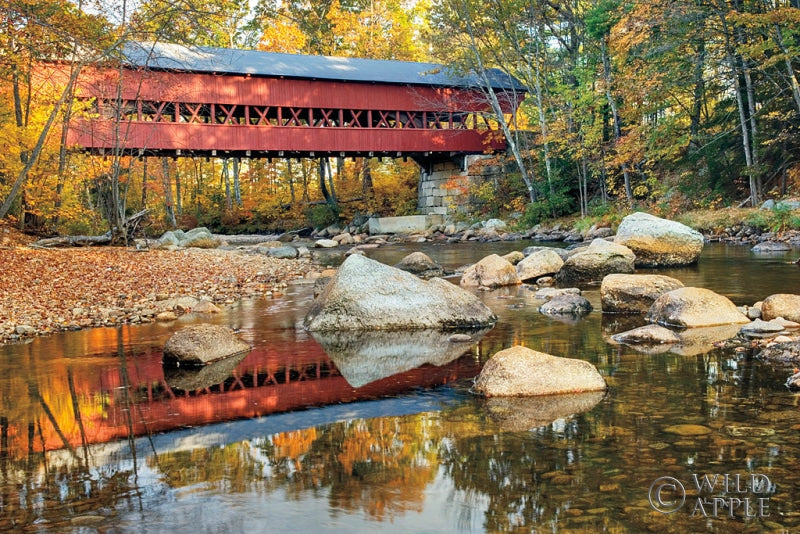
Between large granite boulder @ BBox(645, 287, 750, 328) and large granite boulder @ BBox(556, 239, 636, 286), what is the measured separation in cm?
371

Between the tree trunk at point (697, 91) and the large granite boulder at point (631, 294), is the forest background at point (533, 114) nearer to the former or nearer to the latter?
the tree trunk at point (697, 91)

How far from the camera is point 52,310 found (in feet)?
28.8

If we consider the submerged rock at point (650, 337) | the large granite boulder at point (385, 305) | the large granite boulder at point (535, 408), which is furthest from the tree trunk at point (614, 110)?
the large granite boulder at point (535, 408)

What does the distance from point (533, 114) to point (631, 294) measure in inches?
741

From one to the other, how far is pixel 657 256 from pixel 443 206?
57.1 feet

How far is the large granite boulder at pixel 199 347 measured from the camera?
6.15m

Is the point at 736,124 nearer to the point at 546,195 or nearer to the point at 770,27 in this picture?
the point at 770,27

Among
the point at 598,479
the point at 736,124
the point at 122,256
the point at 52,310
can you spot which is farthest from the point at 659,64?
the point at 598,479

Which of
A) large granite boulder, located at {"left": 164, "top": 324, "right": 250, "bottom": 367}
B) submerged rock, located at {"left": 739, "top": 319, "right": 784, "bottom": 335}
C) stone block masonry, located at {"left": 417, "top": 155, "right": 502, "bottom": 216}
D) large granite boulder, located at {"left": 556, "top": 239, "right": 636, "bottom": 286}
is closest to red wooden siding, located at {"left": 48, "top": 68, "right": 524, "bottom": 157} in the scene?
stone block masonry, located at {"left": 417, "top": 155, "right": 502, "bottom": 216}

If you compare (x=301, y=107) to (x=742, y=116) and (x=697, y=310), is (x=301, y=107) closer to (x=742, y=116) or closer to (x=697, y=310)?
(x=742, y=116)

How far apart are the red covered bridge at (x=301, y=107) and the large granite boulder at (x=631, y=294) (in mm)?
16461

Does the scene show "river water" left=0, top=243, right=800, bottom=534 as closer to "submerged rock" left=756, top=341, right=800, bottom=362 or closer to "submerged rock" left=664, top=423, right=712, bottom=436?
"submerged rock" left=664, top=423, right=712, bottom=436

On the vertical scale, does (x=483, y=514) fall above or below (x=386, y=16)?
below

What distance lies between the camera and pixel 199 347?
619cm
